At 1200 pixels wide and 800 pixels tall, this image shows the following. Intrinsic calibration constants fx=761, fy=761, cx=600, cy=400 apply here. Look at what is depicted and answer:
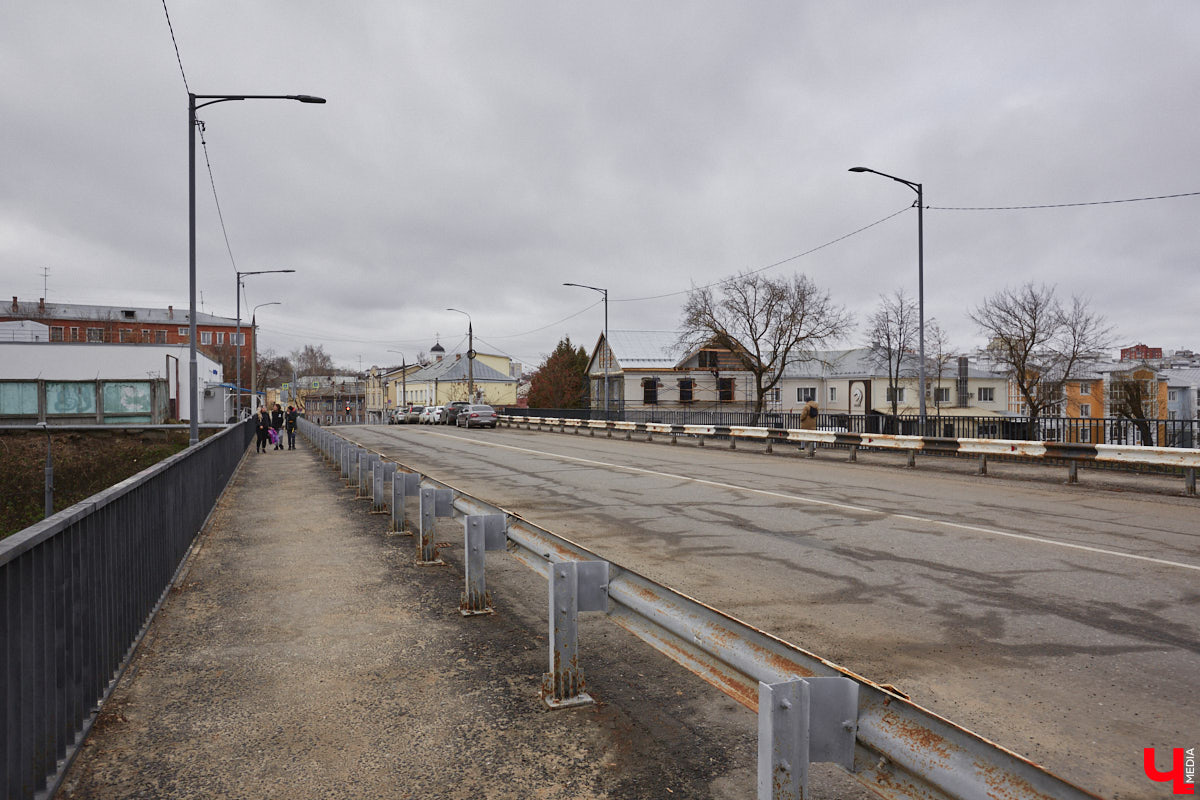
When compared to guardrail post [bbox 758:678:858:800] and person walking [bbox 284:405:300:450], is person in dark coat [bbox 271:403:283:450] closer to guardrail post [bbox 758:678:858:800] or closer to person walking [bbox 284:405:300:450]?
person walking [bbox 284:405:300:450]

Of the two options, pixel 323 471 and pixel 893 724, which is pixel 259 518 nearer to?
pixel 323 471

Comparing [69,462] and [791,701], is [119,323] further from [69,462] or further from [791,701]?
[791,701]

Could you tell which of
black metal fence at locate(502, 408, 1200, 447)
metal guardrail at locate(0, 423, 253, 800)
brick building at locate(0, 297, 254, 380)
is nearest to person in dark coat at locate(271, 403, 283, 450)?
black metal fence at locate(502, 408, 1200, 447)

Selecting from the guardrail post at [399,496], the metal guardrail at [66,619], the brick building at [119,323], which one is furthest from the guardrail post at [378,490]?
the brick building at [119,323]

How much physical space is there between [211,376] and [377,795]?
62.7 m

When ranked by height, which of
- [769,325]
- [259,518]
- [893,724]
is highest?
[769,325]

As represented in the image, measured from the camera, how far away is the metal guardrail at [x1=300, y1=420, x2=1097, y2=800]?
1.91m

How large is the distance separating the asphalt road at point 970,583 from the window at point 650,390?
5021 cm

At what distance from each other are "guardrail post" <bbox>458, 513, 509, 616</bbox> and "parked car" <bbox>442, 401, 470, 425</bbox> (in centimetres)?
4830

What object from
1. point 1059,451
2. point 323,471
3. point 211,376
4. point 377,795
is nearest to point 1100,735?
point 377,795

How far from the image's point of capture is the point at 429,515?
7.57 meters

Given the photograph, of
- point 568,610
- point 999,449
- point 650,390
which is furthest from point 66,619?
point 650,390

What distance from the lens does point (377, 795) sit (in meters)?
3.33

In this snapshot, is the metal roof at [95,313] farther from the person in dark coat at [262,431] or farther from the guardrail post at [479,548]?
the guardrail post at [479,548]
